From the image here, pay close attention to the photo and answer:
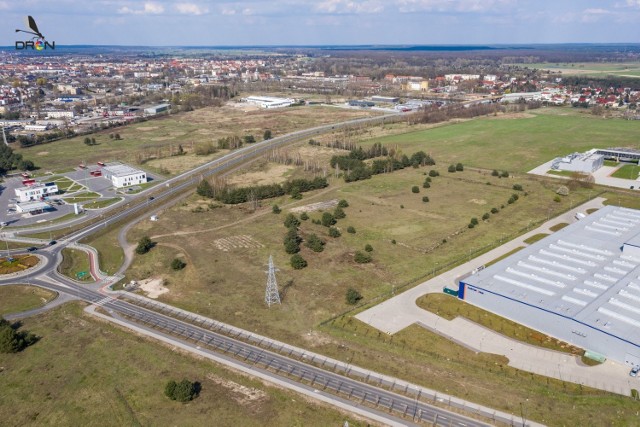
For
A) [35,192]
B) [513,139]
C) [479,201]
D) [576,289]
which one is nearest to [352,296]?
[576,289]

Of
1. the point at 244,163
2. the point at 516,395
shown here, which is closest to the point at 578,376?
the point at 516,395

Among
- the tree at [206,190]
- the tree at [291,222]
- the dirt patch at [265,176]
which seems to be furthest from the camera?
the dirt patch at [265,176]

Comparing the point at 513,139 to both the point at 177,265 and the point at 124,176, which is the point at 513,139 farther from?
the point at 177,265

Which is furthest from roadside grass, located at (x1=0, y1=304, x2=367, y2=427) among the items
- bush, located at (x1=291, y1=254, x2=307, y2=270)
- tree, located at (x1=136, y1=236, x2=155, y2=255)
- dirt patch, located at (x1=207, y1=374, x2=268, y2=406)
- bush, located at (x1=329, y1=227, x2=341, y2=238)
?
bush, located at (x1=329, y1=227, x2=341, y2=238)

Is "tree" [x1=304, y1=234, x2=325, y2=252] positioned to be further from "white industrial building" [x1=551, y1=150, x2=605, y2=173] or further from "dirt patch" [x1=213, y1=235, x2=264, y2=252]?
"white industrial building" [x1=551, y1=150, x2=605, y2=173]

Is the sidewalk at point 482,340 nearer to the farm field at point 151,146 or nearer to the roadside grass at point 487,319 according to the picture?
the roadside grass at point 487,319

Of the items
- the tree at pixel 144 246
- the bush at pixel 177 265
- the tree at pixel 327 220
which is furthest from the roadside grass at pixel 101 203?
the tree at pixel 327 220

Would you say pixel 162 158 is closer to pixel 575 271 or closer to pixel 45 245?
pixel 45 245
